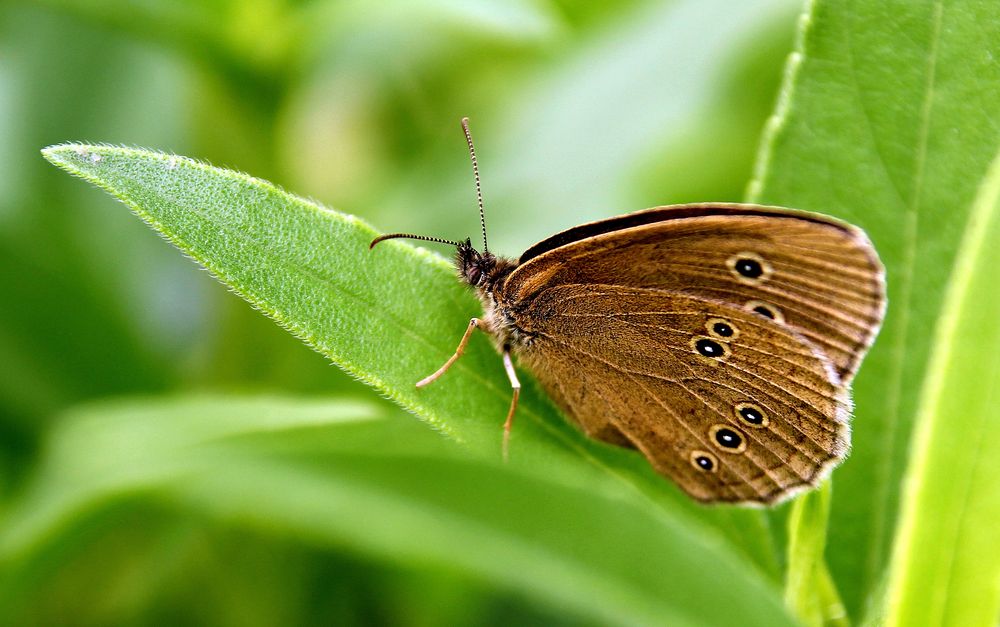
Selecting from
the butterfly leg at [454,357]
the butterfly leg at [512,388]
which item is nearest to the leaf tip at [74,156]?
the butterfly leg at [454,357]

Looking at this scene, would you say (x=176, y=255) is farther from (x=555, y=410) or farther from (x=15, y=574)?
(x=555, y=410)

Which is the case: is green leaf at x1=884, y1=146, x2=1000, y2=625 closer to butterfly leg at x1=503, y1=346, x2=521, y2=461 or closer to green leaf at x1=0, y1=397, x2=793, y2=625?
green leaf at x1=0, y1=397, x2=793, y2=625

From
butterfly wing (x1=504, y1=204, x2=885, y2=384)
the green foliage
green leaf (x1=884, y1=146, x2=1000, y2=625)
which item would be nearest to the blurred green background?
the green foliage

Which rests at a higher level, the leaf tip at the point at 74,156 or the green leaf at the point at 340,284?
the leaf tip at the point at 74,156

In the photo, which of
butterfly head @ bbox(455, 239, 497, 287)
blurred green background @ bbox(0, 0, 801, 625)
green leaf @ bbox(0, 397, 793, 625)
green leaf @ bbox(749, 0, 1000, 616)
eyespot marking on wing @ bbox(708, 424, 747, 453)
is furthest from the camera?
blurred green background @ bbox(0, 0, 801, 625)

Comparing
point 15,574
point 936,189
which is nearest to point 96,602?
point 15,574

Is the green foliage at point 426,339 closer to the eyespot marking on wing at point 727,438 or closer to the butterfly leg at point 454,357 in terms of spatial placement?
the butterfly leg at point 454,357

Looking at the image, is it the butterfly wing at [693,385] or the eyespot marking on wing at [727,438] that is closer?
the butterfly wing at [693,385]

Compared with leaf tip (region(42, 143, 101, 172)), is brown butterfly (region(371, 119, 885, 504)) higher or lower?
lower
